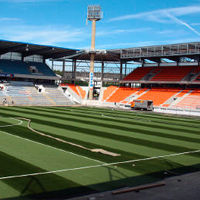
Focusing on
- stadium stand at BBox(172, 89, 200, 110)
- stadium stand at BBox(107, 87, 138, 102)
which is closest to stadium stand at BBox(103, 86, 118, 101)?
stadium stand at BBox(107, 87, 138, 102)

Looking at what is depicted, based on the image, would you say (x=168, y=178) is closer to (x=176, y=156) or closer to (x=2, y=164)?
(x=176, y=156)

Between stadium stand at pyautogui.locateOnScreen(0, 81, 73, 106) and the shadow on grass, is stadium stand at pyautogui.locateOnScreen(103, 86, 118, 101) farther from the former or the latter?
the shadow on grass

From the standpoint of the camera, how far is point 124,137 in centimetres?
2297

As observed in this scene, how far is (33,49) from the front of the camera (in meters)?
65.9

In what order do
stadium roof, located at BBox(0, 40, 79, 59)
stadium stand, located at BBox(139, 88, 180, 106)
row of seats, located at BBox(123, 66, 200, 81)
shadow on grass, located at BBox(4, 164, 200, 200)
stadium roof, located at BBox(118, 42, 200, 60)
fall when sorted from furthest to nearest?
1. row of seats, located at BBox(123, 66, 200, 81)
2. stadium roof, located at BBox(0, 40, 79, 59)
3. stadium stand, located at BBox(139, 88, 180, 106)
4. stadium roof, located at BBox(118, 42, 200, 60)
5. shadow on grass, located at BBox(4, 164, 200, 200)

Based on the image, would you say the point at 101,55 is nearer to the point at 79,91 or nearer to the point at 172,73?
the point at 79,91

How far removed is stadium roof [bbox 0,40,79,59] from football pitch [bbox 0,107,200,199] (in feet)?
126

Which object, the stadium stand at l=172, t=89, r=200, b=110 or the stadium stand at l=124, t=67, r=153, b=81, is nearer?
the stadium stand at l=172, t=89, r=200, b=110

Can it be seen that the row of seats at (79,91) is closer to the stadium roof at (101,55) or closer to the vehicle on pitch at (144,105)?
the stadium roof at (101,55)

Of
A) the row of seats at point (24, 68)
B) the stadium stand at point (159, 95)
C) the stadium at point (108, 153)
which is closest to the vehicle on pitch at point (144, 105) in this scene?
the stadium at point (108, 153)

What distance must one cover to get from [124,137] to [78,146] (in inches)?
214

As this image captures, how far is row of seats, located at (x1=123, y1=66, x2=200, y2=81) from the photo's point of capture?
61.0 m

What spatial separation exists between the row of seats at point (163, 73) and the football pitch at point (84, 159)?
38097 millimetres

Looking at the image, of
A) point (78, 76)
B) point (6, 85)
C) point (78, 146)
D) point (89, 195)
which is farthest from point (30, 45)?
point (89, 195)
